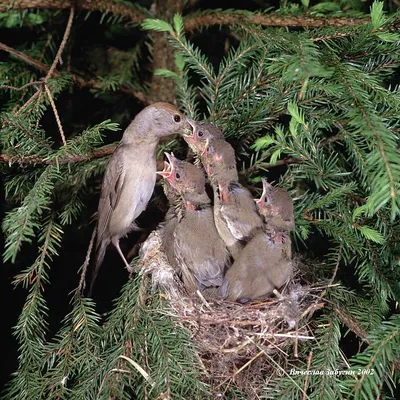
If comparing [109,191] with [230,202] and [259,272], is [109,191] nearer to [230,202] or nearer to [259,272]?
[230,202]

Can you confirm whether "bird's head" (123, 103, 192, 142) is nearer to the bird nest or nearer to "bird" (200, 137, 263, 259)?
"bird" (200, 137, 263, 259)

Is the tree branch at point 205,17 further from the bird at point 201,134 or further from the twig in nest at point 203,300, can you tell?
the twig in nest at point 203,300

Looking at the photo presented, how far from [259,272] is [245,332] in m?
0.34

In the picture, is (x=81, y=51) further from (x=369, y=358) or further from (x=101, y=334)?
(x=369, y=358)

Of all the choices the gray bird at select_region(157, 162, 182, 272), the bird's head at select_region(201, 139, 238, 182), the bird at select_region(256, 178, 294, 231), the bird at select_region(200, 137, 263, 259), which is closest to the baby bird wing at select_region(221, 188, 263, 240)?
the bird at select_region(200, 137, 263, 259)

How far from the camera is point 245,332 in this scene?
2771 mm

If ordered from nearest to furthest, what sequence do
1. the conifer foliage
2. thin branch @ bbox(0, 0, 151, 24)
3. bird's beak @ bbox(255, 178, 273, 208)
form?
1. the conifer foliage
2. bird's beak @ bbox(255, 178, 273, 208)
3. thin branch @ bbox(0, 0, 151, 24)

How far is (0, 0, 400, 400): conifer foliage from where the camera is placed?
2.18 meters

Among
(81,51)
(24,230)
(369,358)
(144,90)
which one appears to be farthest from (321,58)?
(81,51)

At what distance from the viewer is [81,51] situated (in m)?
4.18

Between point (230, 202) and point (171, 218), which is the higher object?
point (230, 202)

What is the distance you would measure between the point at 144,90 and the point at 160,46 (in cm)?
41

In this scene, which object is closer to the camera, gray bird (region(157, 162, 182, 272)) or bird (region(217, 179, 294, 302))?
bird (region(217, 179, 294, 302))

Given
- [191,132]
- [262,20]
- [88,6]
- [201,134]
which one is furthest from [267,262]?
[88,6]
